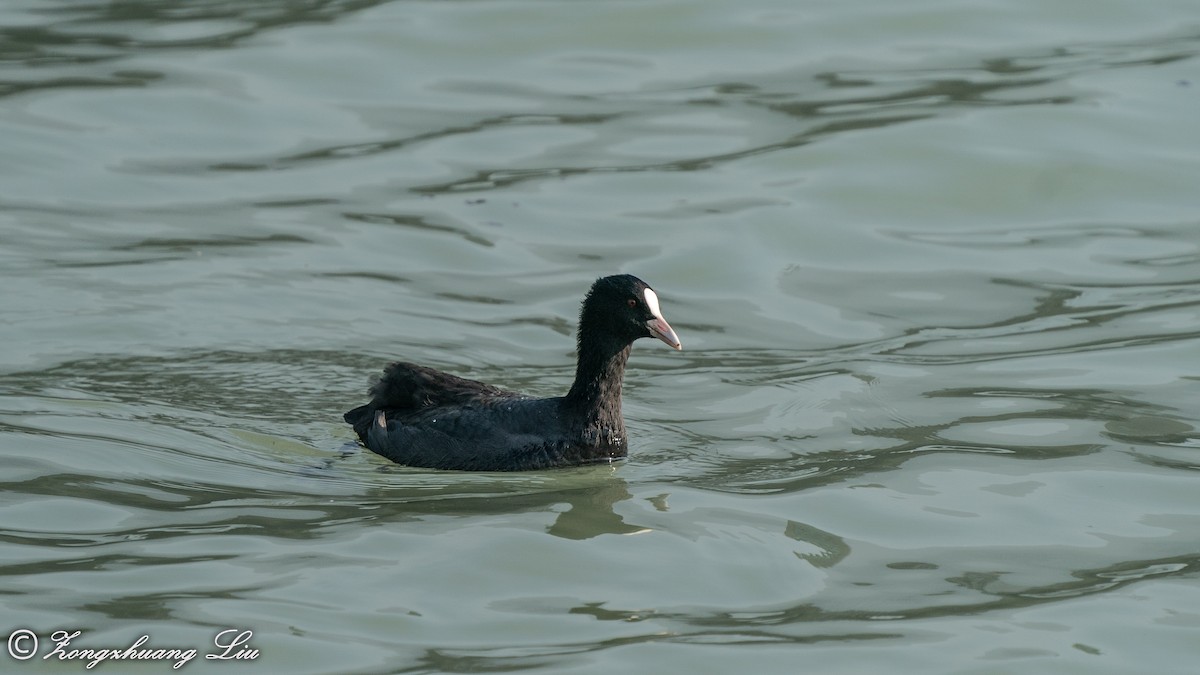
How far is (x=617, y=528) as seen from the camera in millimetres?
8344

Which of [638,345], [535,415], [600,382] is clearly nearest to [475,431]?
[535,415]

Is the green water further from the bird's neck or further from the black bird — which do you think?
the bird's neck

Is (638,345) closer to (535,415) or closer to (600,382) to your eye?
(600,382)

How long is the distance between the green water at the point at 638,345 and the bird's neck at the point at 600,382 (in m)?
0.41

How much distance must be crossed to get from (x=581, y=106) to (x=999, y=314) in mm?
5042

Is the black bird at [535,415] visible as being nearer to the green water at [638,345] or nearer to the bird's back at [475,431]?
the bird's back at [475,431]

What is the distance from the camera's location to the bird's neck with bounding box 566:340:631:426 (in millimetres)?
9594

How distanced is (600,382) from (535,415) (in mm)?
397

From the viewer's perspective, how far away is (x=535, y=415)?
31.3 ft

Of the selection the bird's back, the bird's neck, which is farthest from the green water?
the bird's neck

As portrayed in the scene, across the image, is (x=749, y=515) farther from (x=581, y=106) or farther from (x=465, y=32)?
(x=465, y=32)

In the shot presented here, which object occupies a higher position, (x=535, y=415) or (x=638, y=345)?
(x=535, y=415)

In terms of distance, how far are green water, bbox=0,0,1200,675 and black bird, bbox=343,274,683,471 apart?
0.26 m

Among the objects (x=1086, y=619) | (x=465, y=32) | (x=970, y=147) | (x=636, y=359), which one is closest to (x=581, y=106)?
(x=465, y=32)
